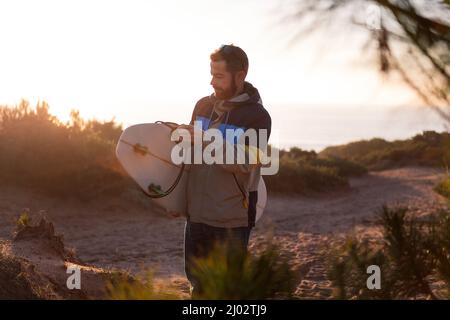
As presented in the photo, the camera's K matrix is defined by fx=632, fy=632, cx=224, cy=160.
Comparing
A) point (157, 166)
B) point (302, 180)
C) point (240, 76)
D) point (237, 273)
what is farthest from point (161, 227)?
point (237, 273)

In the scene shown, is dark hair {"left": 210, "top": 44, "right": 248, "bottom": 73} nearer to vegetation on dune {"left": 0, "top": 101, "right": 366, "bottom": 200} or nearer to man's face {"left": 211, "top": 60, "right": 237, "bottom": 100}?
man's face {"left": 211, "top": 60, "right": 237, "bottom": 100}

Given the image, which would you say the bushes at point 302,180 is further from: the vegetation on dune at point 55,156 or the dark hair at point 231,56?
the dark hair at point 231,56

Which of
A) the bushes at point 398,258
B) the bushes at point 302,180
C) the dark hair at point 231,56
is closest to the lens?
the bushes at point 398,258

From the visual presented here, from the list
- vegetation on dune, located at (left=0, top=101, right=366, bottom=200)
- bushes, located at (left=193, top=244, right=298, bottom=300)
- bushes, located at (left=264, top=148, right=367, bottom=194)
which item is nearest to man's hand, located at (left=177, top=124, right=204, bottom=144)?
bushes, located at (left=193, top=244, right=298, bottom=300)

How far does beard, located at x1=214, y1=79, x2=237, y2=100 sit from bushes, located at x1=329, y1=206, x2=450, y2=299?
56.8 inches

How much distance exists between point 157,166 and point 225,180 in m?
0.70

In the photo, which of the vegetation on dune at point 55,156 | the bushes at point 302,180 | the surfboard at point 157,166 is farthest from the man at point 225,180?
the bushes at point 302,180

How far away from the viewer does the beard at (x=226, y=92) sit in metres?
3.68

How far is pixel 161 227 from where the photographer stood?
1095 centimetres

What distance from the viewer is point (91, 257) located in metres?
8.39

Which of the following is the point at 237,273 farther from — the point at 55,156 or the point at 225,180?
the point at 55,156

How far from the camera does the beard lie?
12.1 ft

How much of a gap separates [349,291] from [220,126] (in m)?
1.40
